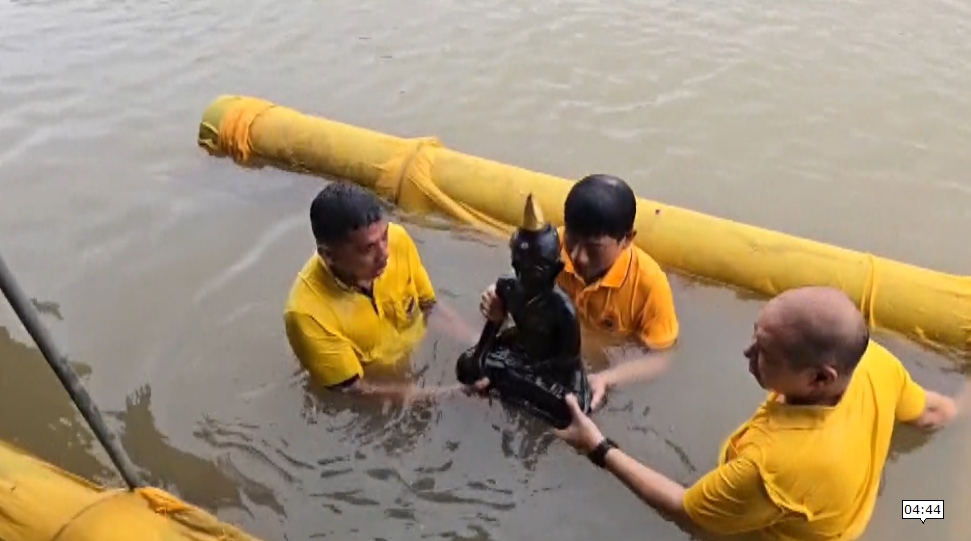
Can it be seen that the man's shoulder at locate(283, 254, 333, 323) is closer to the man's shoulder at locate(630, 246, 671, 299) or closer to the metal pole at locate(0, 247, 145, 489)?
the metal pole at locate(0, 247, 145, 489)

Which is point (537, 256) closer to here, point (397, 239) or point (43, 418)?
point (397, 239)

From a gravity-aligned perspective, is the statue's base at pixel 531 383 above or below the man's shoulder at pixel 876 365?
below

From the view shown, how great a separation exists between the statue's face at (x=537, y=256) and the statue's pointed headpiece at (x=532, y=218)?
20mm

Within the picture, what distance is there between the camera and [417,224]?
455 centimetres

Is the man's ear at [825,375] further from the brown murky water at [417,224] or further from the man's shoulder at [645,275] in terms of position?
the man's shoulder at [645,275]

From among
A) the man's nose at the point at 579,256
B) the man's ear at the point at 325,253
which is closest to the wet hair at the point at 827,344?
the man's nose at the point at 579,256

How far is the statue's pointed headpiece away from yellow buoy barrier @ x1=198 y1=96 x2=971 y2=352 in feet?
4.82

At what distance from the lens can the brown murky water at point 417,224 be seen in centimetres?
338

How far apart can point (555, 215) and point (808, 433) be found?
193 centimetres

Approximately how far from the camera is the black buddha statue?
270cm

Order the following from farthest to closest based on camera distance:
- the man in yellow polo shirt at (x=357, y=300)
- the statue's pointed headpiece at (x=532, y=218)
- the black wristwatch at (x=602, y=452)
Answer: the black wristwatch at (x=602, y=452), the man in yellow polo shirt at (x=357, y=300), the statue's pointed headpiece at (x=532, y=218)

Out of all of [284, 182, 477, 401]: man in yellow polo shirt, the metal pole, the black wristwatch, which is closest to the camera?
the metal pole

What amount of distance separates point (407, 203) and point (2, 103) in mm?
2934
